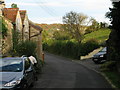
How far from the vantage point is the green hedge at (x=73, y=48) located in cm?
3872

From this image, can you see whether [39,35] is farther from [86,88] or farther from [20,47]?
[86,88]

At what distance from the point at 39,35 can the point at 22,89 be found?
23.2 meters

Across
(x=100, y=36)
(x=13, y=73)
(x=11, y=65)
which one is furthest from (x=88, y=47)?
(x=13, y=73)

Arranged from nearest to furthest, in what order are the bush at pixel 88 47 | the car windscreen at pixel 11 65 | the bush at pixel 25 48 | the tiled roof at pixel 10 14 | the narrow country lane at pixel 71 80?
the car windscreen at pixel 11 65 < the narrow country lane at pixel 71 80 < the bush at pixel 25 48 < the tiled roof at pixel 10 14 < the bush at pixel 88 47

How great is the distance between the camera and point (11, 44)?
20.8 meters

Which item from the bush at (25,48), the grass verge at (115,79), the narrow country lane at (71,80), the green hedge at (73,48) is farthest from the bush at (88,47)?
the grass verge at (115,79)

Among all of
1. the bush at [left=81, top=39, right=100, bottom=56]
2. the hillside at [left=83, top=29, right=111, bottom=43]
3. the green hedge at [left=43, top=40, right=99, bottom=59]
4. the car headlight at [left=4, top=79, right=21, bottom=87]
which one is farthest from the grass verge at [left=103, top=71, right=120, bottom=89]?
the hillside at [left=83, top=29, right=111, bottom=43]

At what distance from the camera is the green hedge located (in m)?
38.7

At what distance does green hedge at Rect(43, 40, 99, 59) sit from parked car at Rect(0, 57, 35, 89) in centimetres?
2801

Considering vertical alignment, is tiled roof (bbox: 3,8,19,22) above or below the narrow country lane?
above

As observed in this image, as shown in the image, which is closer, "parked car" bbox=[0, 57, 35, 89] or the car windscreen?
"parked car" bbox=[0, 57, 35, 89]

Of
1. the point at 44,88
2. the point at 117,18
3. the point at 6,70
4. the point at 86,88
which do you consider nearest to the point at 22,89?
the point at 6,70

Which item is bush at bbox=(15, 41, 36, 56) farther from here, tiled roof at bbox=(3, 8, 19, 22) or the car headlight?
the car headlight

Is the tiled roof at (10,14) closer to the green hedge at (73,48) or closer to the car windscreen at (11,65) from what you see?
the car windscreen at (11,65)
